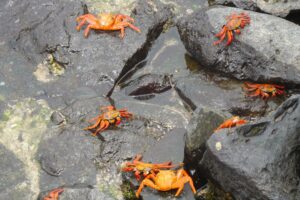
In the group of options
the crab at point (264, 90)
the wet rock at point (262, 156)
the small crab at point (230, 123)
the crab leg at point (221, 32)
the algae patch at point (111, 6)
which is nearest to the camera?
the wet rock at point (262, 156)

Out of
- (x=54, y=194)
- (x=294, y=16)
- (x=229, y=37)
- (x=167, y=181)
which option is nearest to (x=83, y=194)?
(x=54, y=194)

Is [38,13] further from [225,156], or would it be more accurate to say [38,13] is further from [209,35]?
[225,156]

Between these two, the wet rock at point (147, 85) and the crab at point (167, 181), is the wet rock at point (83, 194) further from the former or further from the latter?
the wet rock at point (147, 85)

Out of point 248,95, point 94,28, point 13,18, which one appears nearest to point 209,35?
point 248,95

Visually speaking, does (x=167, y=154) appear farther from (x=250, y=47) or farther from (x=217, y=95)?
(x=250, y=47)

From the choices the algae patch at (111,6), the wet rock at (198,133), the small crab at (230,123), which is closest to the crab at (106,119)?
the wet rock at (198,133)
